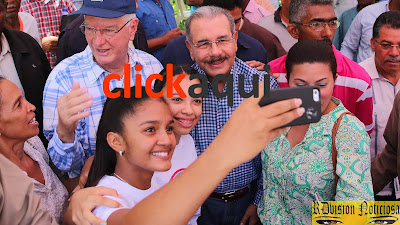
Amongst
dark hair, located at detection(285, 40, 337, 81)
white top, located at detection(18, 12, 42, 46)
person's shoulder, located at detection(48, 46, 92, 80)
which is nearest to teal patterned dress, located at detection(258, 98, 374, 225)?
dark hair, located at detection(285, 40, 337, 81)

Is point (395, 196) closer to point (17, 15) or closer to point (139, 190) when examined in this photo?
point (139, 190)

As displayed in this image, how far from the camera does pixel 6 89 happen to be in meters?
1.80

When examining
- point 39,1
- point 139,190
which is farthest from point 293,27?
point 39,1

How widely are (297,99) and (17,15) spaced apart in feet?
11.1

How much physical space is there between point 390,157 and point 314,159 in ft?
2.17

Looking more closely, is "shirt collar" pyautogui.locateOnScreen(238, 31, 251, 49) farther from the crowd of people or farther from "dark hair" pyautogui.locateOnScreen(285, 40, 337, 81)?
"dark hair" pyautogui.locateOnScreen(285, 40, 337, 81)

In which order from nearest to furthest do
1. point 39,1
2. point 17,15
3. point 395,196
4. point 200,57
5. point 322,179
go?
point 322,179, point 200,57, point 395,196, point 17,15, point 39,1

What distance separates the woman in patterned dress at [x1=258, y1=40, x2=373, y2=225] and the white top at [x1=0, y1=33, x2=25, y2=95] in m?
1.76

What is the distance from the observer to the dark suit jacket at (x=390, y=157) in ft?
6.82

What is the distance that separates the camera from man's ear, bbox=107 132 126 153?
63.5 inches

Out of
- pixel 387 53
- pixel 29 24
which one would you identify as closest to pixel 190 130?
pixel 387 53

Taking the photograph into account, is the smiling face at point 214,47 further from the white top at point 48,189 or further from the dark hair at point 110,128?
the white top at point 48,189

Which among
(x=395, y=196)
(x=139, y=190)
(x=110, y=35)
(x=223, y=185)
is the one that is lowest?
(x=395, y=196)

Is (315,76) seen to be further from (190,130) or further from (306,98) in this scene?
(306,98)
